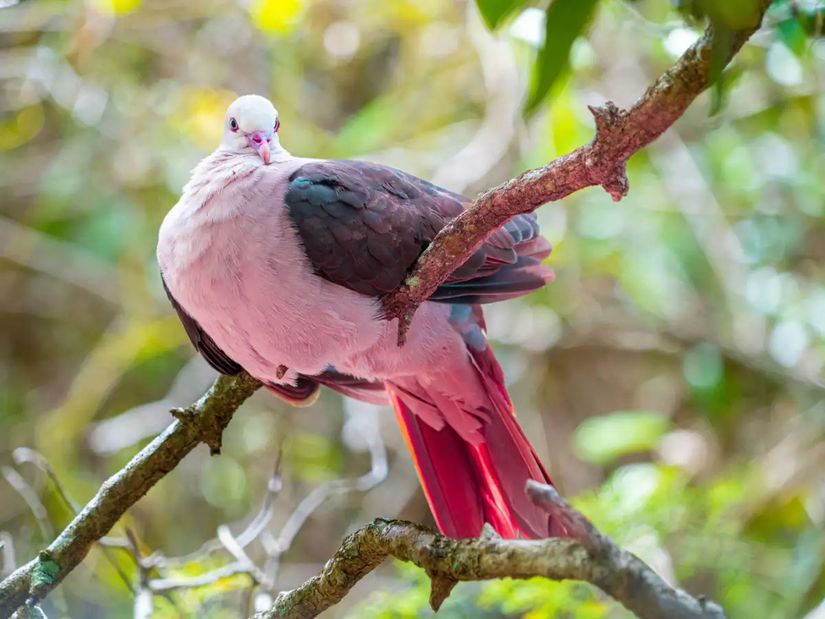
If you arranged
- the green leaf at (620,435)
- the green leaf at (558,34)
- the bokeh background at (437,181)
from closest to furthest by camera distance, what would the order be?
1. the green leaf at (558,34)
2. the green leaf at (620,435)
3. the bokeh background at (437,181)

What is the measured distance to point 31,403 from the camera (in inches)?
172

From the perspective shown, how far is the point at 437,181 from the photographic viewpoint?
12.1ft

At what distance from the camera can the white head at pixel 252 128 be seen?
88.6 inches

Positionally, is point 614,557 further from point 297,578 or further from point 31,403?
point 31,403

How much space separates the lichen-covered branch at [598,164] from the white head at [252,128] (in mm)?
669

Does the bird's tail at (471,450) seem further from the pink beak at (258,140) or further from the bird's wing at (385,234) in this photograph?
the pink beak at (258,140)

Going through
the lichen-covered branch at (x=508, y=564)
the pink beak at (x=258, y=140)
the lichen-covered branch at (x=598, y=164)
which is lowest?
the lichen-covered branch at (x=508, y=564)

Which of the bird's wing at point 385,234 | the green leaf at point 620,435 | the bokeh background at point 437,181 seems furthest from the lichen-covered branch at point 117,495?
the green leaf at point 620,435

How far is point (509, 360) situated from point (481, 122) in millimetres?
1052

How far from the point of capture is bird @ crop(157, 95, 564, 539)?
1899mm

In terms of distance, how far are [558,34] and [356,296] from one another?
108 cm

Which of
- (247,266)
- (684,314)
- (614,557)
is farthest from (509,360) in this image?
(614,557)

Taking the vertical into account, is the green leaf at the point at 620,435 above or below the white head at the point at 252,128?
below

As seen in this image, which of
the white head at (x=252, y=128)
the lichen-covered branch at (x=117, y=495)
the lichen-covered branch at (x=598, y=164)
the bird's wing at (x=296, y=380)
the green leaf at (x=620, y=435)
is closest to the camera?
the lichen-covered branch at (x=598, y=164)
